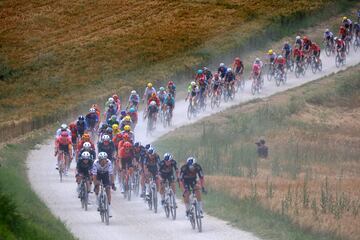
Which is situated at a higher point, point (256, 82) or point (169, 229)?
point (256, 82)

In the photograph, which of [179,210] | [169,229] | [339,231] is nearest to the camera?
[339,231]

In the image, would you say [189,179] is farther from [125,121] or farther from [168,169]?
[125,121]

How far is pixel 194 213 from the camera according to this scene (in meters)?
25.0

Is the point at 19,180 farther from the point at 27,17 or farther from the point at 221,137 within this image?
the point at 27,17

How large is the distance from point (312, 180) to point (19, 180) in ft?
32.2

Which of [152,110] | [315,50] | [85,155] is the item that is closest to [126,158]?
[85,155]

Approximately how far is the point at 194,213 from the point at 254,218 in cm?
176

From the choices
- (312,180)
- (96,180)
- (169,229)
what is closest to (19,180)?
(96,180)

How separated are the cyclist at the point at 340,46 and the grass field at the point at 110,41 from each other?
674cm

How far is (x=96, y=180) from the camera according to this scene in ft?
86.6

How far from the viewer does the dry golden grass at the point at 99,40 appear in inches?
2186

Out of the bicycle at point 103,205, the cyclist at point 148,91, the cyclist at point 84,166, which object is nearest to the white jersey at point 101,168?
the bicycle at point 103,205

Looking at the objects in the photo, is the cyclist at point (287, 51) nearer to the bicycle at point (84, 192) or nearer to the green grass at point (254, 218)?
the green grass at point (254, 218)

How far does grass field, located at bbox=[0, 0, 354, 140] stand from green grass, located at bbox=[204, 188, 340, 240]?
1941cm
